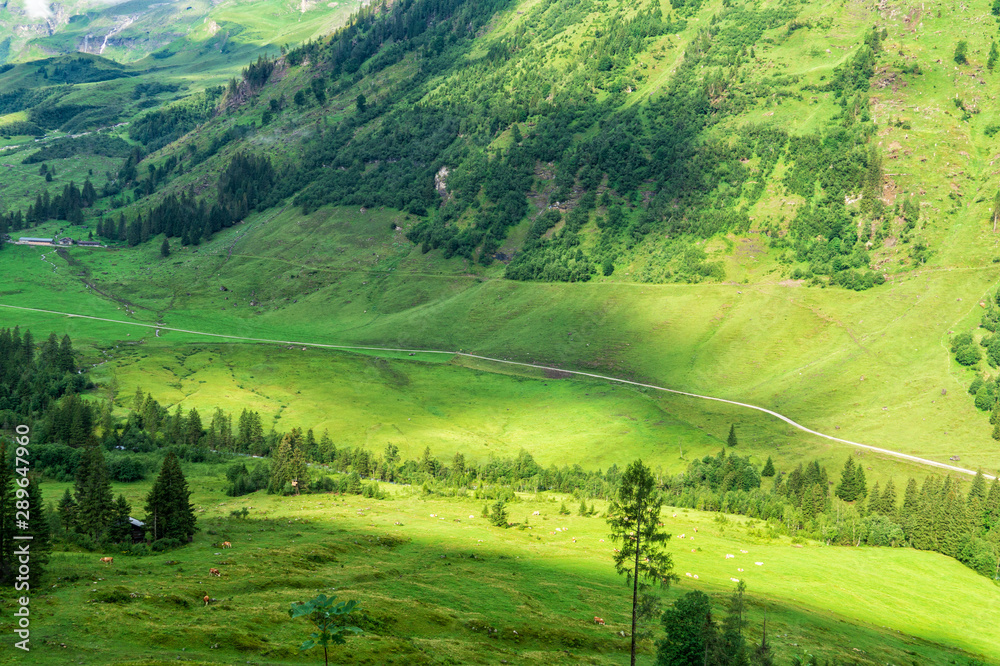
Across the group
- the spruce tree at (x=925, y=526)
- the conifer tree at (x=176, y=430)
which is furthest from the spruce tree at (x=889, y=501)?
the conifer tree at (x=176, y=430)

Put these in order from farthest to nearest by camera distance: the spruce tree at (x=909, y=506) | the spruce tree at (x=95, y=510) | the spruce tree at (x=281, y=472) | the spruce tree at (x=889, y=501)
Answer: the spruce tree at (x=889, y=501) < the spruce tree at (x=909, y=506) < the spruce tree at (x=281, y=472) < the spruce tree at (x=95, y=510)

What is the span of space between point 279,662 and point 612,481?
127m

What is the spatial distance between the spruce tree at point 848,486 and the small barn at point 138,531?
5713 inches

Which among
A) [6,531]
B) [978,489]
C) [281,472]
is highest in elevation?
[6,531]

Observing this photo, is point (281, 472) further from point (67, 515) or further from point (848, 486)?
point (848, 486)

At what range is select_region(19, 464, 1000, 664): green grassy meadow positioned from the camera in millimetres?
64188

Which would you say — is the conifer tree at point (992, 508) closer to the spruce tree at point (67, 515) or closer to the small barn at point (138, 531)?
the small barn at point (138, 531)

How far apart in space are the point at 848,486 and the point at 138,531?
14672 cm

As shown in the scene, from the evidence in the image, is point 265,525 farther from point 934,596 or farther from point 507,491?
point 934,596

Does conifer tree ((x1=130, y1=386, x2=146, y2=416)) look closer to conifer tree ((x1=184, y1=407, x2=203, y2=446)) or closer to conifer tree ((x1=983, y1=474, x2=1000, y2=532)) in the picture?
conifer tree ((x1=184, y1=407, x2=203, y2=446))

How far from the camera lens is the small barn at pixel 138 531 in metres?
96.5

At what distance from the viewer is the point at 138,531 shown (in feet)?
318

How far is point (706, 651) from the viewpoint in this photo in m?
63.1

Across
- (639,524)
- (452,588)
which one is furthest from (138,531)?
(639,524)
